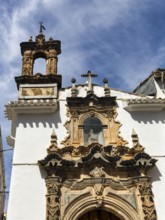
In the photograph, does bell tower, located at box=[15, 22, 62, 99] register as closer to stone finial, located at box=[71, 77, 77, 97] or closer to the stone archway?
stone finial, located at box=[71, 77, 77, 97]

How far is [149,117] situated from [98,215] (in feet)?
14.0

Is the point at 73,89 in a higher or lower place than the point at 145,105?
higher

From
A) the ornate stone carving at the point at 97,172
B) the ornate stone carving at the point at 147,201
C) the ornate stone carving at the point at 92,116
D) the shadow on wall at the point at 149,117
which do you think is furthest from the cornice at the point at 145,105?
the ornate stone carving at the point at 147,201

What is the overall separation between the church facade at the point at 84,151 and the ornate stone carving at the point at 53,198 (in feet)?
0.10

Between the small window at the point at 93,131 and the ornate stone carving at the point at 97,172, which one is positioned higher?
the small window at the point at 93,131

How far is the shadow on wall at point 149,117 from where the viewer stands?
12.8 meters

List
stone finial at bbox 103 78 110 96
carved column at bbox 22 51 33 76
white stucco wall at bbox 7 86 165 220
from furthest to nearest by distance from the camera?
1. carved column at bbox 22 51 33 76
2. stone finial at bbox 103 78 110 96
3. white stucco wall at bbox 7 86 165 220

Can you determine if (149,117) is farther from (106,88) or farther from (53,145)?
(53,145)

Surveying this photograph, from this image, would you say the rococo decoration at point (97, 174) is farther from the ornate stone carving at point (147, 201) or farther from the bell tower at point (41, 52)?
the bell tower at point (41, 52)

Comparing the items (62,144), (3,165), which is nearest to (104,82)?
(62,144)

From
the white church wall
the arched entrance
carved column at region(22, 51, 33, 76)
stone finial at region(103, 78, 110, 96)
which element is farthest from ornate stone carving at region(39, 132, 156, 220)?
carved column at region(22, 51, 33, 76)

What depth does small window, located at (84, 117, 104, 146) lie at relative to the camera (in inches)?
481

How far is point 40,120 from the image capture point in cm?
1267

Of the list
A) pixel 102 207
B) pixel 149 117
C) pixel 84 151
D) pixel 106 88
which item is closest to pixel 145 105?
pixel 149 117
